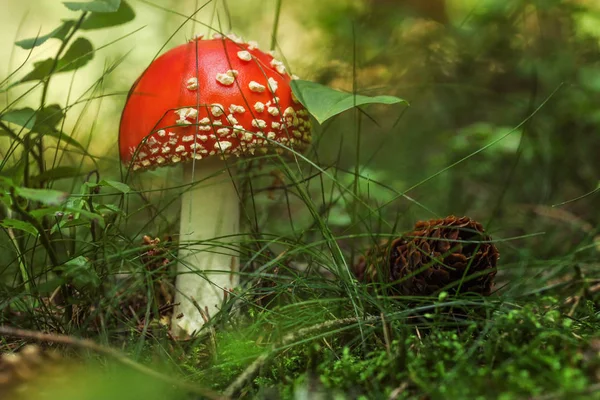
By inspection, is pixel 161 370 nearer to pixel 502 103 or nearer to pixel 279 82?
pixel 279 82

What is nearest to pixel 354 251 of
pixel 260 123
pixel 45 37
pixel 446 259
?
pixel 446 259

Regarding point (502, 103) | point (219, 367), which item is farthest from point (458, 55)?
point (219, 367)

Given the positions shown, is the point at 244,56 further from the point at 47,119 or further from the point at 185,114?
the point at 47,119

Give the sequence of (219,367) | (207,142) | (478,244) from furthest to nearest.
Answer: (207,142) < (478,244) < (219,367)

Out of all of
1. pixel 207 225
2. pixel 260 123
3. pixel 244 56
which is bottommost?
pixel 207 225

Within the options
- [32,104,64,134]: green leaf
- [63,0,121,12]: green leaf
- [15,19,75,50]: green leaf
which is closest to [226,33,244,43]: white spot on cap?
[63,0,121,12]: green leaf

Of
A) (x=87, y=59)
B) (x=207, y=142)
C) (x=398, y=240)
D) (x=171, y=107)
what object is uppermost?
(x=87, y=59)

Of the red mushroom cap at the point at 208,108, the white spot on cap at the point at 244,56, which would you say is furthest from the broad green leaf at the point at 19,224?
the white spot on cap at the point at 244,56
